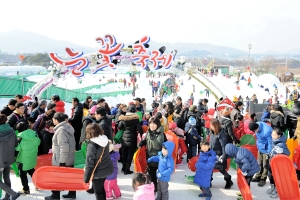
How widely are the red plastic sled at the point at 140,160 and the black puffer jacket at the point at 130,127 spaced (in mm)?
457

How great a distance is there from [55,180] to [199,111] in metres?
4.56

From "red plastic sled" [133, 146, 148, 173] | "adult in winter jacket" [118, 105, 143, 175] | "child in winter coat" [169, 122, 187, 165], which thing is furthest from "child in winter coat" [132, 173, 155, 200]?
"child in winter coat" [169, 122, 187, 165]

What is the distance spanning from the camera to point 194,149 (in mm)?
6309

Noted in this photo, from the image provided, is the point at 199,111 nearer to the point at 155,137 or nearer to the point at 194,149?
the point at 194,149

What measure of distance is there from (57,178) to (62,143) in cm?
51

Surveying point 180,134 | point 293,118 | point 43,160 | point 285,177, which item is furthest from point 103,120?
point 293,118

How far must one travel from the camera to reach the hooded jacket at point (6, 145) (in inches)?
155

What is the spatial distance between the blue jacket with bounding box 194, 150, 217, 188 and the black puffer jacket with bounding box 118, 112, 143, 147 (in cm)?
134

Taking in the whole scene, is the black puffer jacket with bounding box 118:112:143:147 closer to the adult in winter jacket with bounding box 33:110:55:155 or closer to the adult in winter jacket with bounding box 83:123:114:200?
the adult in winter jacket with bounding box 33:110:55:155

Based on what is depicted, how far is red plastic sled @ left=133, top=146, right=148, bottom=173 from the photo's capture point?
15.6ft

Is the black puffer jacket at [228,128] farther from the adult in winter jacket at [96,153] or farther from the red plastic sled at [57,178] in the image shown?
the red plastic sled at [57,178]

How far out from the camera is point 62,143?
401cm

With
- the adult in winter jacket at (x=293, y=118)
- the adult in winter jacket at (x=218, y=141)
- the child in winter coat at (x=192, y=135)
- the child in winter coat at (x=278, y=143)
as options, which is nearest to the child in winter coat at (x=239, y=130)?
the child in winter coat at (x=192, y=135)

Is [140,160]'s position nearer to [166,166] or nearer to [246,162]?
[166,166]
